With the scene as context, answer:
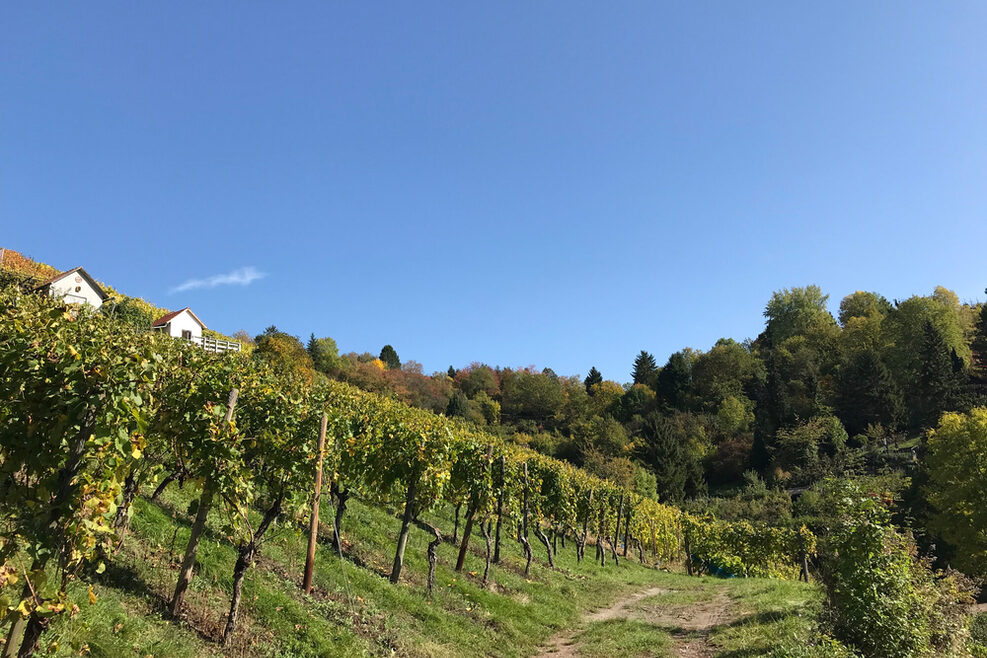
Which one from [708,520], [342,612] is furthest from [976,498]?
[342,612]

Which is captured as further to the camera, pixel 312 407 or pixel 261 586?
pixel 312 407

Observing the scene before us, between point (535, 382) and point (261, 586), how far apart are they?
87.1 m

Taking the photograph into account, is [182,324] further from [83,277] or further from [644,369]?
[644,369]

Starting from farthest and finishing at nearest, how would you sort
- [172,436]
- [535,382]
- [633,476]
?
[535,382], [633,476], [172,436]

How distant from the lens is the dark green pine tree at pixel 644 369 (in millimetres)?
105750

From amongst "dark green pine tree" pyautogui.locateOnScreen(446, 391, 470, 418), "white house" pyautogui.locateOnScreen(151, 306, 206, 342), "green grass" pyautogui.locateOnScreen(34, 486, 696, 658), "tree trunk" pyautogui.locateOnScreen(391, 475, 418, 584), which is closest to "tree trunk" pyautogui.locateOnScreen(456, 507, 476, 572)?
"green grass" pyautogui.locateOnScreen(34, 486, 696, 658)

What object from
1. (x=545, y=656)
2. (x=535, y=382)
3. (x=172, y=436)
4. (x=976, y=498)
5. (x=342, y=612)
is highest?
(x=535, y=382)

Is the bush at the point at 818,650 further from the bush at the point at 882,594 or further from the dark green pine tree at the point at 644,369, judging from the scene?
the dark green pine tree at the point at 644,369

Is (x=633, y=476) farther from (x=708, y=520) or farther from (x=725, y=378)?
(x=725, y=378)

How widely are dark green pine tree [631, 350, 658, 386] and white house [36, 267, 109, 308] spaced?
86.9 meters

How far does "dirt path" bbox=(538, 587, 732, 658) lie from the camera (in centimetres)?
1220

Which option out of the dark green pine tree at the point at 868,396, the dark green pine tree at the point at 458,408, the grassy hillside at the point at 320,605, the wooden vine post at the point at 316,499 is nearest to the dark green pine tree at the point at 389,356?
the dark green pine tree at the point at 458,408

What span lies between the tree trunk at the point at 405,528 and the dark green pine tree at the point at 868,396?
7291cm

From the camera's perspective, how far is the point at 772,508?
5281 centimetres
